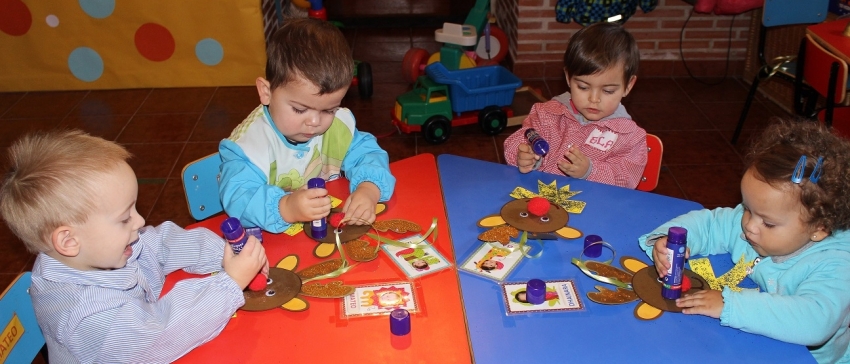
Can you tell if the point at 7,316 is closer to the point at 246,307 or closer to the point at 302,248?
the point at 246,307

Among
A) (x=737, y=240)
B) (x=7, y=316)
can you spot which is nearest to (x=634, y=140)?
(x=737, y=240)

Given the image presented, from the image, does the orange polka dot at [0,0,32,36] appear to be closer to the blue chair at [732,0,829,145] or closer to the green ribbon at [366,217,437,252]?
the green ribbon at [366,217,437,252]

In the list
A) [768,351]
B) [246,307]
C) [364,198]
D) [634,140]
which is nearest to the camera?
[768,351]

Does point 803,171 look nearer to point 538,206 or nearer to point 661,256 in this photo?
point 661,256

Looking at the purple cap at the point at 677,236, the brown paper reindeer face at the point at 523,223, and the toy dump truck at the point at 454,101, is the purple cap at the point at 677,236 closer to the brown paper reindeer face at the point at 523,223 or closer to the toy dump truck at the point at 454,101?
the brown paper reindeer face at the point at 523,223

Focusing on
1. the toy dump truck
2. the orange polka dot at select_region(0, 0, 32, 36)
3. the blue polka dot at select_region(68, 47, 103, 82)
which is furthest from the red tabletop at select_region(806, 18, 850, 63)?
the orange polka dot at select_region(0, 0, 32, 36)

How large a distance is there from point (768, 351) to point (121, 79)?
14.3ft

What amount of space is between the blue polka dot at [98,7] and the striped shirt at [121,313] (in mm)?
3453

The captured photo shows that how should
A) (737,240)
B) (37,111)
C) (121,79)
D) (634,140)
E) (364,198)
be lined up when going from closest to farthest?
(737,240)
(364,198)
(634,140)
(37,111)
(121,79)

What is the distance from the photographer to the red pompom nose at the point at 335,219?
5.98 ft

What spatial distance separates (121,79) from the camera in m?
4.76

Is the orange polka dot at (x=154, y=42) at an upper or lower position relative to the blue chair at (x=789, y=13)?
lower

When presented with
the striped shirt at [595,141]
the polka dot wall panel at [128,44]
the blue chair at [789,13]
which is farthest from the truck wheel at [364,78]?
the striped shirt at [595,141]

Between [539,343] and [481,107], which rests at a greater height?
[539,343]
